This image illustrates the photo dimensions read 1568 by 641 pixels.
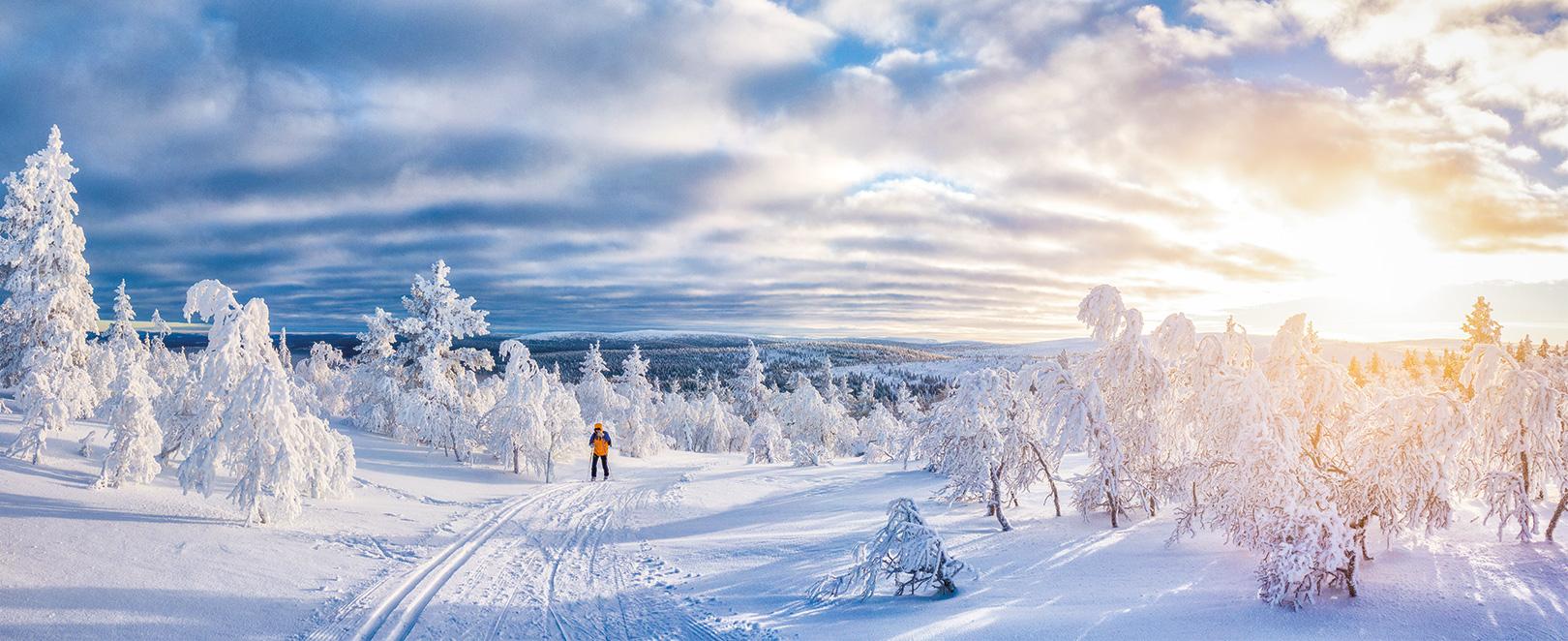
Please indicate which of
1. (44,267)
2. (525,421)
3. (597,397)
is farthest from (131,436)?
(597,397)

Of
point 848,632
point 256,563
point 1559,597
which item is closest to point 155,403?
point 256,563

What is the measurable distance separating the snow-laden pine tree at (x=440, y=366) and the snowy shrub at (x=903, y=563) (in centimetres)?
2241

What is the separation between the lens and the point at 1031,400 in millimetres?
16219

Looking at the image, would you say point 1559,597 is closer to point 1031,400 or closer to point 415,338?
point 1031,400

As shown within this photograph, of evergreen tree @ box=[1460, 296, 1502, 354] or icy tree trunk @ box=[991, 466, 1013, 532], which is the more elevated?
evergreen tree @ box=[1460, 296, 1502, 354]

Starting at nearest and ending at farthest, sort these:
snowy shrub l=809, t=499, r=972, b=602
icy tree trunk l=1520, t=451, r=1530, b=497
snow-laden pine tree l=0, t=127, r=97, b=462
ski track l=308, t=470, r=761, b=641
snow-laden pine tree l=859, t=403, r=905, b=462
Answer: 1. ski track l=308, t=470, r=761, b=641
2. snowy shrub l=809, t=499, r=972, b=602
3. icy tree trunk l=1520, t=451, r=1530, b=497
4. snow-laden pine tree l=0, t=127, r=97, b=462
5. snow-laden pine tree l=859, t=403, r=905, b=462

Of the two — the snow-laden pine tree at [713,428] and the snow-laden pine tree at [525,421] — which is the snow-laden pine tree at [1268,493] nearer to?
the snow-laden pine tree at [525,421]

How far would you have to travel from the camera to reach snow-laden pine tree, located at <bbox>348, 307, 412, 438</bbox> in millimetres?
31703

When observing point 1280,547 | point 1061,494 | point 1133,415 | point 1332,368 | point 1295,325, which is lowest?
point 1061,494

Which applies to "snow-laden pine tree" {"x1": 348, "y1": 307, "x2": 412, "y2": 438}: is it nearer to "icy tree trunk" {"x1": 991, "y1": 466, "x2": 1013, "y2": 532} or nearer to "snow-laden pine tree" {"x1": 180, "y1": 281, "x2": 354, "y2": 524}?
"snow-laden pine tree" {"x1": 180, "y1": 281, "x2": 354, "y2": 524}

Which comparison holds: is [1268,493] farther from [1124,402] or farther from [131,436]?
[131,436]

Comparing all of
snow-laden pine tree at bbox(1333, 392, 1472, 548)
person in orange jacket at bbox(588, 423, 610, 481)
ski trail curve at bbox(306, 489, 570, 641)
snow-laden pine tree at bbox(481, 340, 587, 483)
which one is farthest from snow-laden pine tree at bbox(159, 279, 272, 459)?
snow-laden pine tree at bbox(1333, 392, 1472, 548)

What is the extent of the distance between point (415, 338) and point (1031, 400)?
2802 centimetres

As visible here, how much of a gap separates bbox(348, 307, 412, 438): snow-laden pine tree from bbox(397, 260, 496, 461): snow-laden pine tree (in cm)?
91
